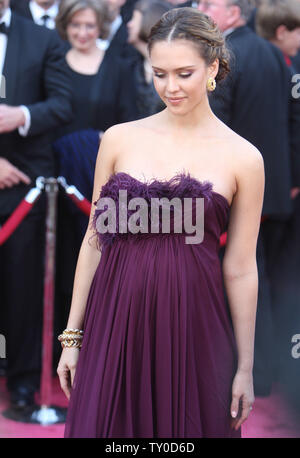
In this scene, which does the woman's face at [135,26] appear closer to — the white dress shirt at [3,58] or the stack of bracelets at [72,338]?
the white dress shirt at [3,58]

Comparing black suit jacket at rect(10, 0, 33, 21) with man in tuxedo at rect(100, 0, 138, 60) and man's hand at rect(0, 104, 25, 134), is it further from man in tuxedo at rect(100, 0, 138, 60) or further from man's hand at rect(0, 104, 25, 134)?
man's hand at rect(0, 104, 25, 134)

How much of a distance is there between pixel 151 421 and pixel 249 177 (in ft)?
2.49

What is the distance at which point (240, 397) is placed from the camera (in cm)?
248

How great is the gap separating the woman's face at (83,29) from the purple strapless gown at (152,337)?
103 inches

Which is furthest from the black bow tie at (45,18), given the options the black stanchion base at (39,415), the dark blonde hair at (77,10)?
the black stanchion base at (39,415)

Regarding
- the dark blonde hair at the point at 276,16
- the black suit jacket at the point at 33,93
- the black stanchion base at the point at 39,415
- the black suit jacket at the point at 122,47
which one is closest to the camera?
the black stanchion base at the point at 39,415

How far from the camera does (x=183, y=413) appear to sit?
237 cm

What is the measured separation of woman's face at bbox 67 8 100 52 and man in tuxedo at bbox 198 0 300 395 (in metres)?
0.82

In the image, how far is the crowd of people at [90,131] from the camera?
4.16m

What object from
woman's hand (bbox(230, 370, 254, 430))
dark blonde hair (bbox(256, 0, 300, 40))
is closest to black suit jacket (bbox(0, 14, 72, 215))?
dark blonde hair (bbox(256, 0, 300, 40))

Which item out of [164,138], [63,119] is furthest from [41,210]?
[164,138]

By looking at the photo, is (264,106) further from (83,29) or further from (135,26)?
(83,29)
